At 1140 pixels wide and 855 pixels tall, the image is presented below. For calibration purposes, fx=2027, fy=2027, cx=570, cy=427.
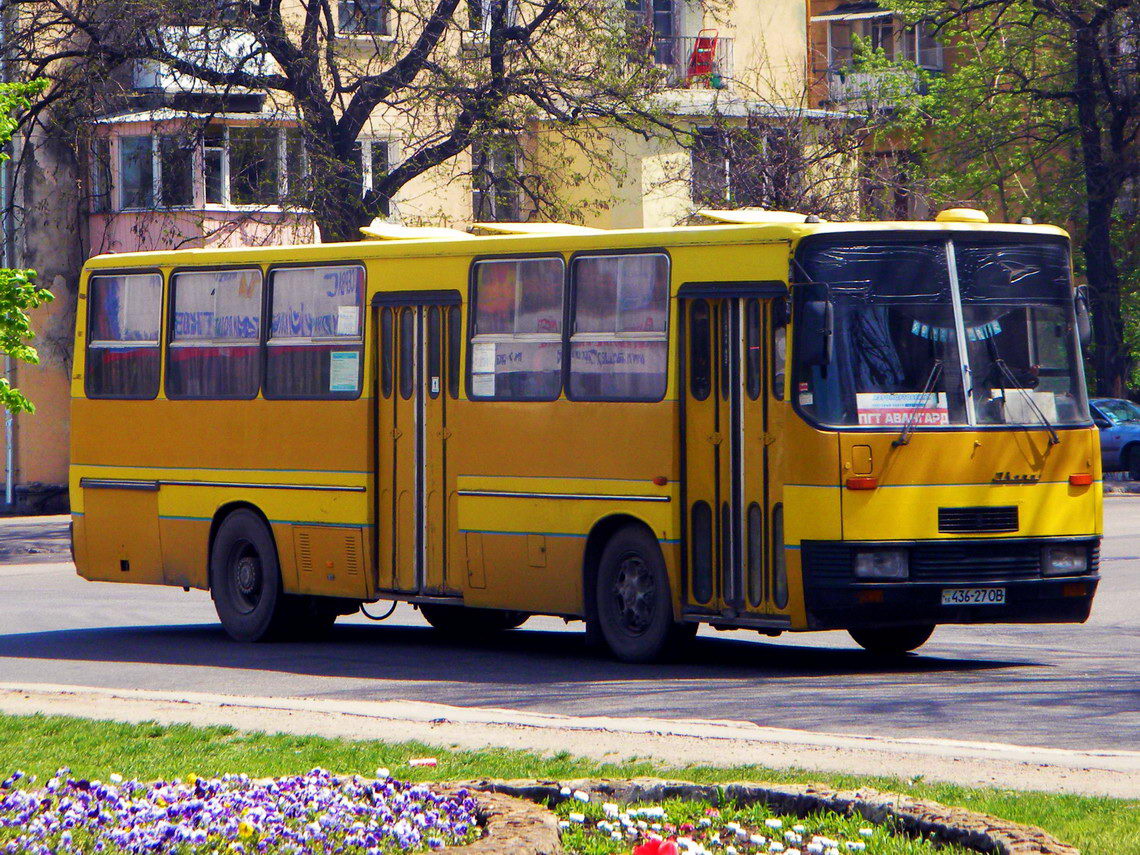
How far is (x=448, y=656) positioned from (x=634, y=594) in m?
1.86

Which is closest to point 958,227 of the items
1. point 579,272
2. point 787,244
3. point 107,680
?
point 787,244

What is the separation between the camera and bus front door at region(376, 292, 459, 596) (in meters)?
14.6

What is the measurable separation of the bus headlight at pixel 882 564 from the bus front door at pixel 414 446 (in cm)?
342

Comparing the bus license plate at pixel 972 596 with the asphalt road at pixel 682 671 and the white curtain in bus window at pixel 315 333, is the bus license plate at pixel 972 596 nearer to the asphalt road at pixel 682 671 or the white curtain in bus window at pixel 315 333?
the asphalt road at pixel 682 671

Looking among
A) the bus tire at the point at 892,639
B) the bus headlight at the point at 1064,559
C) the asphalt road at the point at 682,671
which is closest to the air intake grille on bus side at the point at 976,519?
the bus headlight at the point at 1064,559

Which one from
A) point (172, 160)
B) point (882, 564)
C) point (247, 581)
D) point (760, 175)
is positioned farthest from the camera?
point (760, 175)

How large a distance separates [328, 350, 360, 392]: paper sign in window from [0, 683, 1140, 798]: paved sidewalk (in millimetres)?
3740

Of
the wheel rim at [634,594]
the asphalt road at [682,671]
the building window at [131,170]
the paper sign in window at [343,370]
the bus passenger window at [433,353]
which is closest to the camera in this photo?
the asphalt road at [682,671]

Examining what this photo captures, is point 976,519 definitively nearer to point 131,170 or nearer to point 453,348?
point 453,348

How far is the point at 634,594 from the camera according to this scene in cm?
1334

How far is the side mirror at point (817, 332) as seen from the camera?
12359 mm

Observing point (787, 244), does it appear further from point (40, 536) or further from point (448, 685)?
point (40, 536)

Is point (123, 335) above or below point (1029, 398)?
above

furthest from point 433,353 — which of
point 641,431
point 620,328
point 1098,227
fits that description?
point 1098,227
